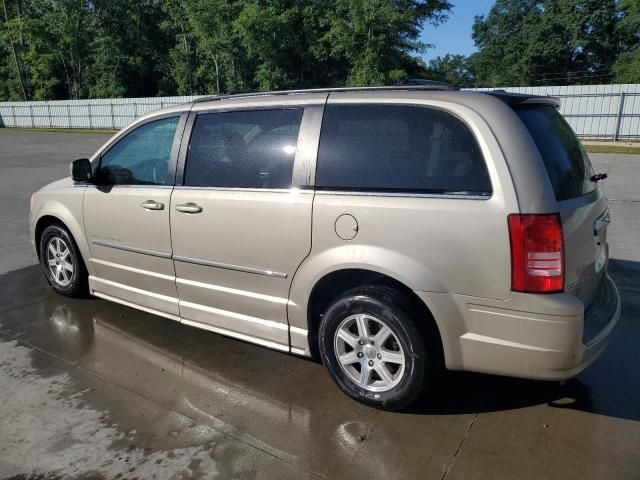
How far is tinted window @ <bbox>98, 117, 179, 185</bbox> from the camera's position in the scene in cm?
408

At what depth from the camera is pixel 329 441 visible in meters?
2.93

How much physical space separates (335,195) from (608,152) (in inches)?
729

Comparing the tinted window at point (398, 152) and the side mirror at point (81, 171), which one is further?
the side mirror at point (81, 171)

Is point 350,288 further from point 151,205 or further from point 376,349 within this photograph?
point 151,205

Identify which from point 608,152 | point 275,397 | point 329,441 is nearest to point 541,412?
point 329,441

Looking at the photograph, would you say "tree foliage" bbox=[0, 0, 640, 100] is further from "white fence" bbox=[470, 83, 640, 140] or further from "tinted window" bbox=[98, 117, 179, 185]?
"tinted window" bbox=[98, 117, 179, 185]

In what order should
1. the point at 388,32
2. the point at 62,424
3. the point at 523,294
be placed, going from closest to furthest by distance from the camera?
the point at 523,294, the point at 62,424, the point at 388,32

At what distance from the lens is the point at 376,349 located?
313 cm

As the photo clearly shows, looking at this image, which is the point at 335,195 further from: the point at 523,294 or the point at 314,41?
the point at 314,41

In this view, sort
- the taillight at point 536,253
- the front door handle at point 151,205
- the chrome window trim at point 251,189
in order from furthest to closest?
the front door handle at point 151,205, the chrome window trim at point 251,189, the taillight at point 536,253

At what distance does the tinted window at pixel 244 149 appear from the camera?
344 cm

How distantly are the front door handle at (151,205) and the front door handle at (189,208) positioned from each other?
0.65 feet

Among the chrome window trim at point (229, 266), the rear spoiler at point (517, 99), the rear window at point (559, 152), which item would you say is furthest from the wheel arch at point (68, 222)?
the rear window at point (559, 152)

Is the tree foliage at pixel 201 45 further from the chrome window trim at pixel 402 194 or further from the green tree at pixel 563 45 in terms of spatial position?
the chrome window trim at pixel 402 194
